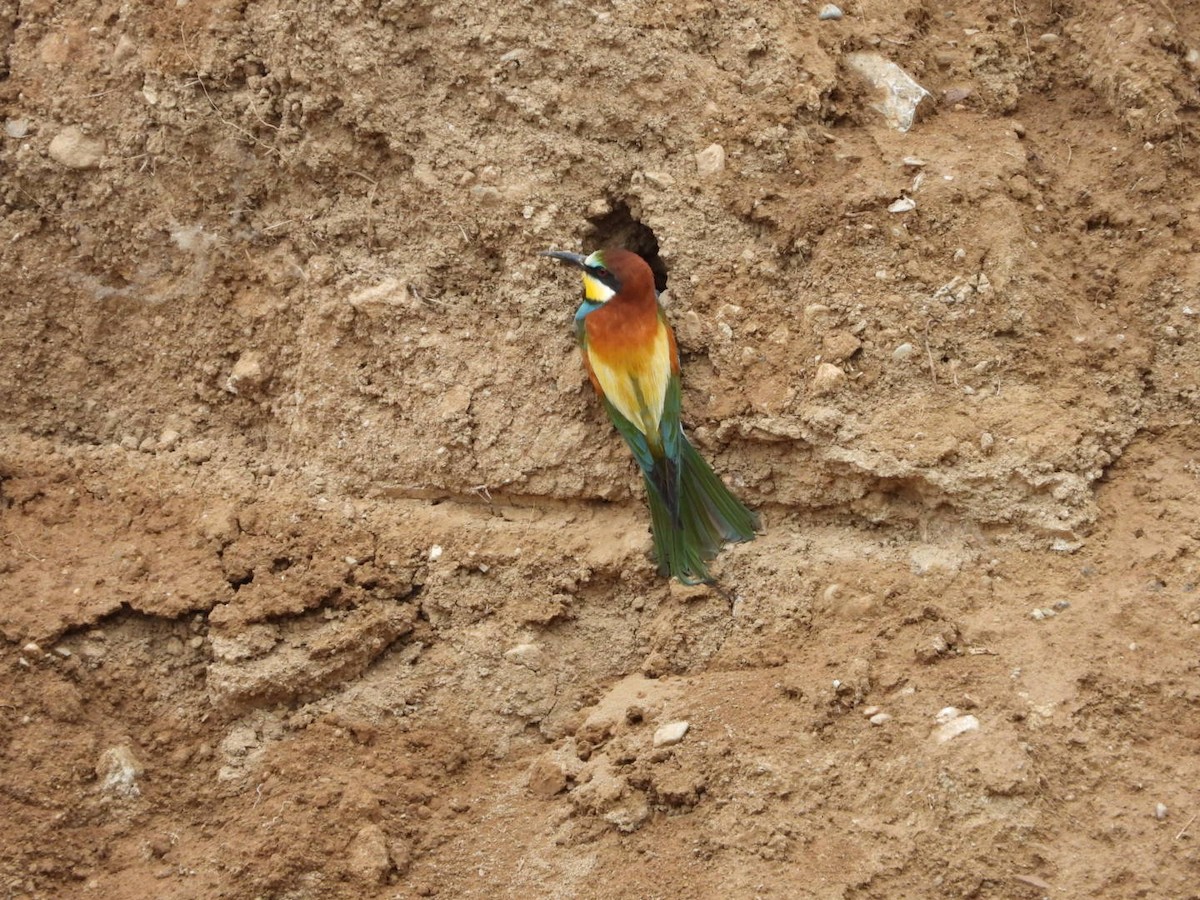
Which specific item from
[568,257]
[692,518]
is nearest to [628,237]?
[568,257]

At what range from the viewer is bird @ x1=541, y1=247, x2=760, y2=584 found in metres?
3.60

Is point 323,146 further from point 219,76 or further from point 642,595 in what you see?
point 642,595

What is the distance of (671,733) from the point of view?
3188 millimetres

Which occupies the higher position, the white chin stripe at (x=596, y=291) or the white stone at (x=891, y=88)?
the white stone at (x=891, y=88)

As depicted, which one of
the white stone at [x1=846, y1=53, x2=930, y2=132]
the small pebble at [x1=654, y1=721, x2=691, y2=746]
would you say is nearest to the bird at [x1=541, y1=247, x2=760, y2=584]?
the small pebble at [x1=654, y1=721, x2=691, y2=746]

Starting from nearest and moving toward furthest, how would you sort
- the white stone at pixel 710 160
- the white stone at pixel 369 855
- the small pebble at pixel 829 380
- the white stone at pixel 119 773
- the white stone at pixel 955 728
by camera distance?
the white stone at pixel 955 728 → the white stone at pixel 369 855 → the white stone at pixel 119 773 → the small pebble at pixel 829 380 → the white stone at pixel 710 160

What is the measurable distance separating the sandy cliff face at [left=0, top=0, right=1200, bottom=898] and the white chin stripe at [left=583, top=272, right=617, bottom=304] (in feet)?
0.34

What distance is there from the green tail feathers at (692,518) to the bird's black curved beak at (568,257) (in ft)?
1.94

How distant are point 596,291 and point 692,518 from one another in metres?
0.70

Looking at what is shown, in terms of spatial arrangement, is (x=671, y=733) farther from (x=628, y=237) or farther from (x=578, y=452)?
(x=628, y=237)

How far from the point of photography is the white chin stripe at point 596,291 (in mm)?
3689

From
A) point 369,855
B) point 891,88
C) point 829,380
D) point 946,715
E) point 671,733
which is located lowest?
point 369,855

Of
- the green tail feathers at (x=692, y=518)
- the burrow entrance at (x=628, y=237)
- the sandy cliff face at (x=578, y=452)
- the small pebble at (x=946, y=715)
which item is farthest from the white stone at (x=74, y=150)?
the small pebble at (x=946, y=715)

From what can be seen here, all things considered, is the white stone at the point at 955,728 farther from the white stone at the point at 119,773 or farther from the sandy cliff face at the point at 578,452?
the white stone at the point at 119,773
